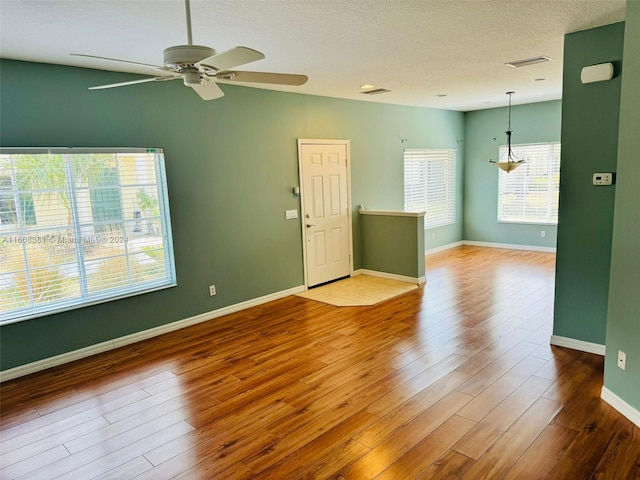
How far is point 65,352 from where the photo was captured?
12.9 feet

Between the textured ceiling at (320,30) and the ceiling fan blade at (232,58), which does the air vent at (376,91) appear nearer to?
the textured ceiling at (320,30)

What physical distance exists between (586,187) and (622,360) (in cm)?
145

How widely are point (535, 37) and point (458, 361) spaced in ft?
9.25

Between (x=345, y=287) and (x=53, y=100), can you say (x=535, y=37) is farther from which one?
(x=53, y=100)

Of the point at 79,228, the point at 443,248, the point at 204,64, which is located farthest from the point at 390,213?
the point at 204,64

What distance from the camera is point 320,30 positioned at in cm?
313

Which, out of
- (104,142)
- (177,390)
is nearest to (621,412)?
(177,390)

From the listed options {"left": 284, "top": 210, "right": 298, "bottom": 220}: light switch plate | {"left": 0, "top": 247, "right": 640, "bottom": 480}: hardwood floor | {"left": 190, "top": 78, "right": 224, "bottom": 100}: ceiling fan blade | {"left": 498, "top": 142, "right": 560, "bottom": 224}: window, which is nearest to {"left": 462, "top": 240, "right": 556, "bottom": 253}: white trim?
{"left": 498, "top": 142, "right": 560, "bottom": 224}: window

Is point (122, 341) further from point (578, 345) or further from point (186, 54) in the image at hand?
point (578, 345)

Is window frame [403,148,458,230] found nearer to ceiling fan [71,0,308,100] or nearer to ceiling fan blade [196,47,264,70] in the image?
ceiling fan [71,0,308,100]

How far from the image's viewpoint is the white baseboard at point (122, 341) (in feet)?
12.1

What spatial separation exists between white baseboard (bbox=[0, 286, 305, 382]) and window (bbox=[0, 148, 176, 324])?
44cm

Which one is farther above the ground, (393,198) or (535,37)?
(535,37)

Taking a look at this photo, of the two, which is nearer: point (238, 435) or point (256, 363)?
point (238, 435)
